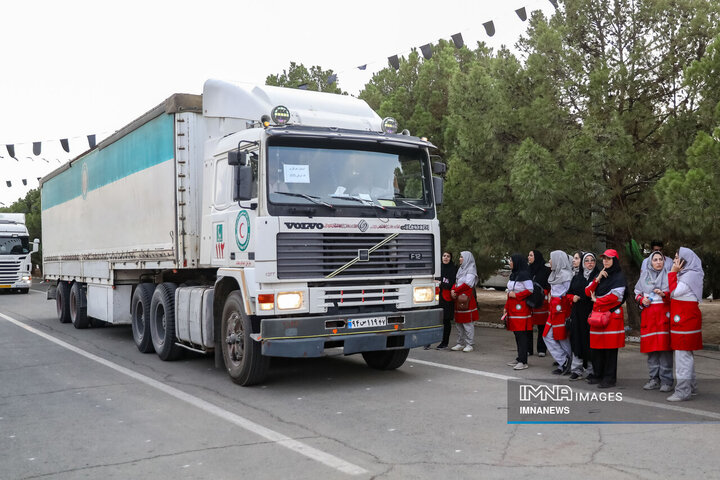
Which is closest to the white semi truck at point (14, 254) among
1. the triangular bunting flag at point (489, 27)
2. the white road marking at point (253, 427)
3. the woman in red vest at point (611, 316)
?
the white road marking at point (253, 427)

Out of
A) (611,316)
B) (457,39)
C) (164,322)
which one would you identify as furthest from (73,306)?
(611,316)

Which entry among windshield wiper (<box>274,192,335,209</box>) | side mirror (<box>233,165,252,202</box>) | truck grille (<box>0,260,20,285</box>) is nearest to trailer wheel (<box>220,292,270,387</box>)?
side mirror (<box>233,165,252,202</box>)

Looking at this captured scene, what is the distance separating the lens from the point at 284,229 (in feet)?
25.5

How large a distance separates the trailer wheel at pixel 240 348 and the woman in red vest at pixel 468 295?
3798 millimetres

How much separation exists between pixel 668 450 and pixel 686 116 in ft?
23.7

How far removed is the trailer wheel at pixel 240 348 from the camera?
814 cm

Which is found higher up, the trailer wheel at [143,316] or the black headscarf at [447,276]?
the black headscarf at [447,276]

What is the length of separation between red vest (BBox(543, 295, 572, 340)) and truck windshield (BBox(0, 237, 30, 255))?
92.6ft

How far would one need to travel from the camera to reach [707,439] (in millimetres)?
5695

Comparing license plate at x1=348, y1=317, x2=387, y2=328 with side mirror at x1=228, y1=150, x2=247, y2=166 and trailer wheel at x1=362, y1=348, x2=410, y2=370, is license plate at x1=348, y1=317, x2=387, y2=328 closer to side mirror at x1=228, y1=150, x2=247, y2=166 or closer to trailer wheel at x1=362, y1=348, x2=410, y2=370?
trailer wheel at x1=362, y1=348, x2=410, y2=370

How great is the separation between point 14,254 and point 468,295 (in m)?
26.2

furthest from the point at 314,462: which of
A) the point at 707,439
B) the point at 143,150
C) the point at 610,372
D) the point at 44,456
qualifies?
the point at 143,150

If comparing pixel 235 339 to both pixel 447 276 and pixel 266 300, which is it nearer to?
pixel 266 300

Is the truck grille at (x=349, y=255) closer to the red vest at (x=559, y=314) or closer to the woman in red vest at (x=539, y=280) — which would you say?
the red vest at (x=559, y=314)
